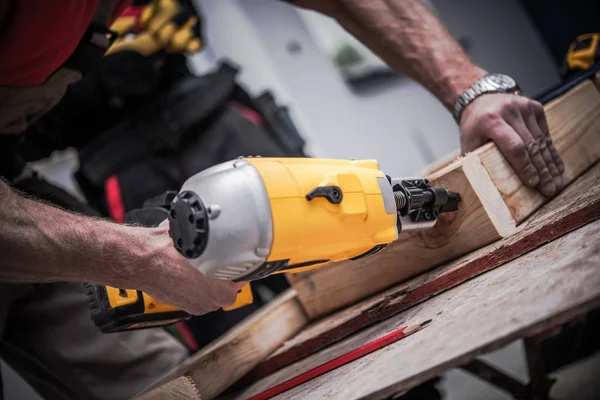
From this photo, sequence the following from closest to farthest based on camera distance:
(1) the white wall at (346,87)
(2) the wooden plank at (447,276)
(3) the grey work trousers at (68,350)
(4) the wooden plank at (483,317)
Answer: (4) the wooden plank at (483,317), (2) the wooden plank at (447,276), (3) the grey work trousers at (68,350), (1) the white wall at (346,87)

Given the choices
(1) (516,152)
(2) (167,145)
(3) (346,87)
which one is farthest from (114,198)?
(3) (346,87)

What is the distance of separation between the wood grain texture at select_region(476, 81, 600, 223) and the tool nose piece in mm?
636

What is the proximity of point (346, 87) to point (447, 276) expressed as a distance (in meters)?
2.80

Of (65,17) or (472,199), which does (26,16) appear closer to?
(65,17)

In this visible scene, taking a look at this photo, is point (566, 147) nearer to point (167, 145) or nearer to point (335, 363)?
point (335, 363)

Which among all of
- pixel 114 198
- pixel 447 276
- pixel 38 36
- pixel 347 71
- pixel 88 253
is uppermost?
pixel 38 36

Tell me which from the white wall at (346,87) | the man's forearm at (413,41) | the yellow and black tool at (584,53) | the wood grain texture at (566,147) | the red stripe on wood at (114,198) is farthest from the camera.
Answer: the white wall at (346,87)

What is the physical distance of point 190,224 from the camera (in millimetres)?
731

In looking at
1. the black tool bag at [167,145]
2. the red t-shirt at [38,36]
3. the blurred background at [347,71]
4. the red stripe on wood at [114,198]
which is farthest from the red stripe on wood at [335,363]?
the blurred background at [347,71]

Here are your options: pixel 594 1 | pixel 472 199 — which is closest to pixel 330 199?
pixel 472 199

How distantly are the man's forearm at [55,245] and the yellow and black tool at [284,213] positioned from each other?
185mm

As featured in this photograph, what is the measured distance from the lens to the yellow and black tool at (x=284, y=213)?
28.2 inches

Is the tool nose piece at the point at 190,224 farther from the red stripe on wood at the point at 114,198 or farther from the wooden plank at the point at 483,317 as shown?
the red stripe on wood at the point at 114,198

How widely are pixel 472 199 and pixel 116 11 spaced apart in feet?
3.78
